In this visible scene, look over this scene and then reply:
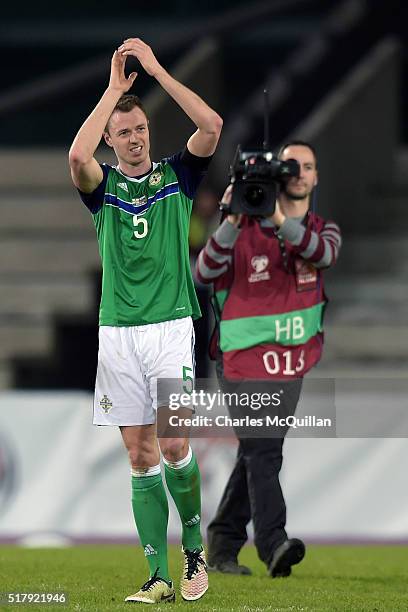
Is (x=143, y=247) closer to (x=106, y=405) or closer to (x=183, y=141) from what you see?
(x=106, y=405)

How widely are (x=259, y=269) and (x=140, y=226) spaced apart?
1.36 m

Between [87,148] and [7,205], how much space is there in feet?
26.7

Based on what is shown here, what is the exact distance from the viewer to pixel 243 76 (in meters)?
16.4

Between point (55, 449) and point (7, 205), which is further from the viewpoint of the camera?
point (7, 205)

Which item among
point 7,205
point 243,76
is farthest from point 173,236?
point 243,76

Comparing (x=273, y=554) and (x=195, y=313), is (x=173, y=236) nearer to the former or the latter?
(x=195, y=313)

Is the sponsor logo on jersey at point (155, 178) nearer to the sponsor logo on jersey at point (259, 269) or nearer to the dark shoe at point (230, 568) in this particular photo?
the sponsor logo on jersey at point (259, 269)

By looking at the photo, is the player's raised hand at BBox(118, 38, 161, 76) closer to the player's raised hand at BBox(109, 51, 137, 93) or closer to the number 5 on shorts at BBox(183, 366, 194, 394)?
the player's raised hand at BBox(109, 51, 137, 93)

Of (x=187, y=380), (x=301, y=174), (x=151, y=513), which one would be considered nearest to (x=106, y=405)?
(x=187, y=380)

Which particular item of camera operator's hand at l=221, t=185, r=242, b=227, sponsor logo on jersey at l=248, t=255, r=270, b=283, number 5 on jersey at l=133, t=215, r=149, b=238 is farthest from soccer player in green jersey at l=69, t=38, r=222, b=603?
sponsor logo on jersey at l=248, t=255, r=270, b=283

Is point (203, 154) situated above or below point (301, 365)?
above

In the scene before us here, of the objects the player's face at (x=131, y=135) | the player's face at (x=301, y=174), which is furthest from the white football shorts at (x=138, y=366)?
the player's face at (x=301, y=174)

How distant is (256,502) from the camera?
747 centimetres

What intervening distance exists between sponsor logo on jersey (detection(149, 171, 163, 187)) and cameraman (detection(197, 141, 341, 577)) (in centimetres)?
89
